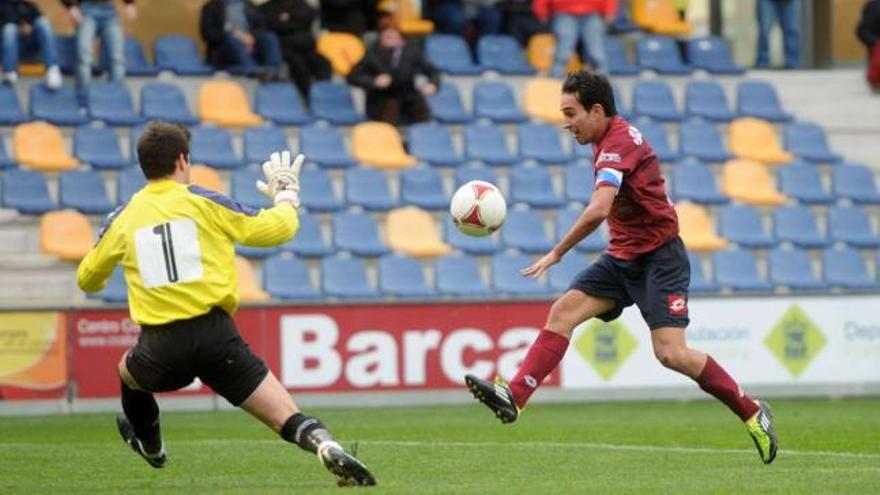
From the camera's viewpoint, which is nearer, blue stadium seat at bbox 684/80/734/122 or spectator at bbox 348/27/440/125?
spectator at bbox 348/27/440/125

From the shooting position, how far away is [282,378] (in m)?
17.7

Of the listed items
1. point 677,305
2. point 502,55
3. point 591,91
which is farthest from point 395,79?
point 677,305

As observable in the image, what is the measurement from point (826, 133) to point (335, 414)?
414 inches

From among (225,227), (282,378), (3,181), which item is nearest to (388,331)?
(282,378)

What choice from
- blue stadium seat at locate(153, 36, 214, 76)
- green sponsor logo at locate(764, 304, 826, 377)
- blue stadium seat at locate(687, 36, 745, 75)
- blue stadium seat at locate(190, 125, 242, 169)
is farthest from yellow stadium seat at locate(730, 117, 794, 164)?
blue stadium seat at locate(153, 36, 214, 76)

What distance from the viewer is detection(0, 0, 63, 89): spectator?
2122cm

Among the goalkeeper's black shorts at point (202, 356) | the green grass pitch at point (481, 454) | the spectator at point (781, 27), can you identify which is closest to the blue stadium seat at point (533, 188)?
the green grass pitch at point (481, 454)

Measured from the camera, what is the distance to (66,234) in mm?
20000

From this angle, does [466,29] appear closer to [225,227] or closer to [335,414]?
[335,414]

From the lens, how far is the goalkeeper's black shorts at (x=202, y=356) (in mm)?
8961

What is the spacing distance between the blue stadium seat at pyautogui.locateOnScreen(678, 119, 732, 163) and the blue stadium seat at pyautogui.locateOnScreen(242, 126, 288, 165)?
5.10 metres

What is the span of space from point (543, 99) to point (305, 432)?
14995 mm

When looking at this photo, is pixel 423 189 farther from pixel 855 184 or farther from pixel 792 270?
pixel 855 184

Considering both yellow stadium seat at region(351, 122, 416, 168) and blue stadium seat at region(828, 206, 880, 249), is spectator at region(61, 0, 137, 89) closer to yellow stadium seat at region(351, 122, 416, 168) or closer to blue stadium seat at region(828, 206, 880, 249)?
yellow stadium seat at region(351, 122, 416, 168)
